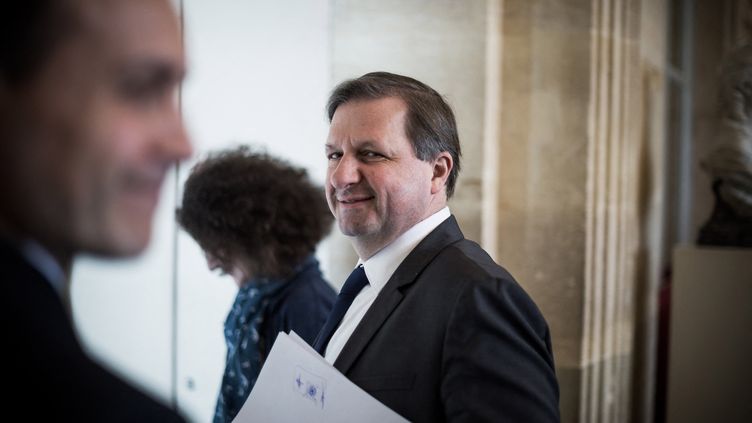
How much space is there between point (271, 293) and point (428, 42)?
180cm

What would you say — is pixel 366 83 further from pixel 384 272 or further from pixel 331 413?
pixel 331 413

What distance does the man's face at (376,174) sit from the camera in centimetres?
156

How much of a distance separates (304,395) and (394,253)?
1.59 feet

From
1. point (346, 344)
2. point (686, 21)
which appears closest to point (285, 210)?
point (346, 344)

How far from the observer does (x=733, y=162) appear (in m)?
4.23

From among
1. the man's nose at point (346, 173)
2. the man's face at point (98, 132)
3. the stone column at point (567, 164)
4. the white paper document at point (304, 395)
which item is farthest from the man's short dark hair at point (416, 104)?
the stone column at point (567, 164)

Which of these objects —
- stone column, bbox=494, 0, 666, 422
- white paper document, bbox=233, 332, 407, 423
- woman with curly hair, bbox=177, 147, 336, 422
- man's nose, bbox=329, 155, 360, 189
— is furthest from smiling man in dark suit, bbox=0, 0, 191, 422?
stone column, bbox=494, 0, 666, 422

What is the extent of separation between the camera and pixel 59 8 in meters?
0.39

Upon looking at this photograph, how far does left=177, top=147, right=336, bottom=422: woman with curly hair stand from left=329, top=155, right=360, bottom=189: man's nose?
0.63 meters

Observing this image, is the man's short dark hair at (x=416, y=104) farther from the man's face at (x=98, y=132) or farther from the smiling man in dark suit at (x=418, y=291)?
the man's face at (x=98, y=132)

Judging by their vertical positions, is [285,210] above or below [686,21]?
below

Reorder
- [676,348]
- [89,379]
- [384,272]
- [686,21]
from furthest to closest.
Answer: [686,21]
[676,348]
[384,272]
[89,379]

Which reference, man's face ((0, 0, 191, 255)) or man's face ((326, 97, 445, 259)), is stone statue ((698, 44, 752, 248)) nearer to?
man's face ((326, 97, 445, 259))

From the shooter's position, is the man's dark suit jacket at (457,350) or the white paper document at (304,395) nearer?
the white paper document at (304,395)
